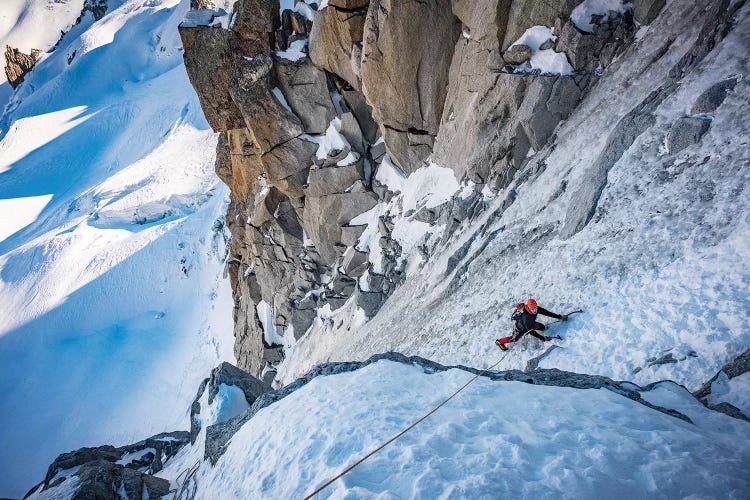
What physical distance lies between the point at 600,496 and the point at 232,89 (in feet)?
88.2

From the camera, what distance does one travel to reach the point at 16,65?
346 feet

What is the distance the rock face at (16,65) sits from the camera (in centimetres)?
10412

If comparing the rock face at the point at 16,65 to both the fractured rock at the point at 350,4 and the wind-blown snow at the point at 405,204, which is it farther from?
the wind-blown snow at the point at 405,204

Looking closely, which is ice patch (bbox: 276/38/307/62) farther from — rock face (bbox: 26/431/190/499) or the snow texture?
rock face (bbox: 26/431/190/499)

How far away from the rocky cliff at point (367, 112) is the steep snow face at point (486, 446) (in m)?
6.34

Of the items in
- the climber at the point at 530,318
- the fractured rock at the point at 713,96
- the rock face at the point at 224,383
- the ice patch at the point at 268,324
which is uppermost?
the fractured rock at the point at 713,96

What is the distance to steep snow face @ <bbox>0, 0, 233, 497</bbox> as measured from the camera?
38.3 metres

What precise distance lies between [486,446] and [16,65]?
15906 centimetres

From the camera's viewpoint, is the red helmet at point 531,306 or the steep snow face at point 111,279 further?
the steep snow face at point 111,279

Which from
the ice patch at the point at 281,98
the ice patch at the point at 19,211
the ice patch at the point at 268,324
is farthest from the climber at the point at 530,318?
the ice patch at the point at 19,211

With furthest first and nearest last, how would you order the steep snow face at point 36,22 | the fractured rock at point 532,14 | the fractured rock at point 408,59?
1. the steep snow face at point 36,22
2. the fractured rock at point 408,59
3. the fractured rock at point 532,14

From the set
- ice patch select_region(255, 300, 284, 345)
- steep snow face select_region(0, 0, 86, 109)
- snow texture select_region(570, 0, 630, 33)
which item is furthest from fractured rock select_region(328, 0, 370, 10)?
steep snow face select_region(0, 0, 86, 109)

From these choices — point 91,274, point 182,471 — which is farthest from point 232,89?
point 91,274

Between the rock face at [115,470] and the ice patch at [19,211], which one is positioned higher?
the ice patch at [19,211]
